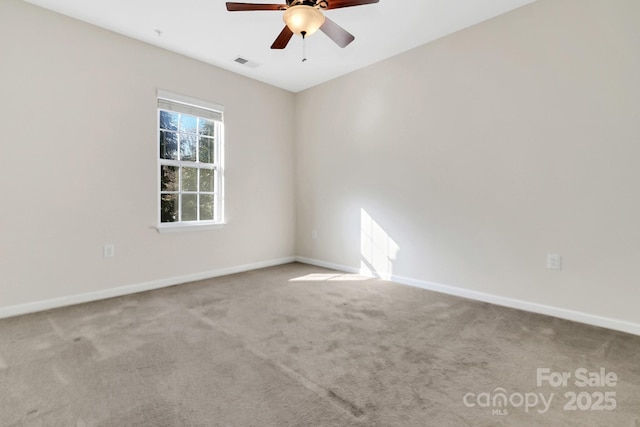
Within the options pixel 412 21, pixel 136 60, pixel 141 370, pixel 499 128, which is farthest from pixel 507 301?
pixel 136 60

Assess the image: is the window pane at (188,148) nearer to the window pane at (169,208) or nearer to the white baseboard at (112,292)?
the window pane at (169,208)

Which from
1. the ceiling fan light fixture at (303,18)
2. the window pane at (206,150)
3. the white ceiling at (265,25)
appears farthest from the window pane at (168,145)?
the ceiling fan light fixture at (303,18)

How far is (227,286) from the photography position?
11.8ft

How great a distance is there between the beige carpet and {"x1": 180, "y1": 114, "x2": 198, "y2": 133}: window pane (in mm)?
2138

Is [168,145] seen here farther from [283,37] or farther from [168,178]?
[283,37]

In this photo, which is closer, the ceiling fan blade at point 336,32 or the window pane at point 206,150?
the ceiling fan blade at point 336,32

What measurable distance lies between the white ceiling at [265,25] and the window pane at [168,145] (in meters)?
1.01

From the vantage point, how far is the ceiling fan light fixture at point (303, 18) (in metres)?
2.08

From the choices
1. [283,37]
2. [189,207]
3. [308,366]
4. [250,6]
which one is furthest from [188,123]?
[308,366]

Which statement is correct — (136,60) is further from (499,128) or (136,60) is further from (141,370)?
(499,128)

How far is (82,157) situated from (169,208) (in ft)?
3.27

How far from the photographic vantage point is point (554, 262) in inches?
105

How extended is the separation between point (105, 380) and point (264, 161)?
3423mm

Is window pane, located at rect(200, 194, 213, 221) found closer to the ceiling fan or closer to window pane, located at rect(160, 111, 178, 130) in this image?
window pane, located at rect(160, 111, 178, 130)
